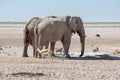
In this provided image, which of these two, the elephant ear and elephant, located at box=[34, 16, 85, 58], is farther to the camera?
the elephant ear

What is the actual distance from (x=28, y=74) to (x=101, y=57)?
11450mm

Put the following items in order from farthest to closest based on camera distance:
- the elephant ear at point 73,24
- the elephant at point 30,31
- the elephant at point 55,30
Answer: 1. the elephant ear at point 73,24
2. the elephant at point 30,31
3. the elephant at point 55,30

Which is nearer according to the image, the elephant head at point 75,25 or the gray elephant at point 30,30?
the gray elephant at point 30,30

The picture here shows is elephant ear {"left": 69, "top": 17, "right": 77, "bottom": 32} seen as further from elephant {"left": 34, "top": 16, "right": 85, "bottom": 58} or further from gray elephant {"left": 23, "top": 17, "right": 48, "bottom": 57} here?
gray elephant {"left": 23, "top": 17, "right": 48, "bottom": 57}

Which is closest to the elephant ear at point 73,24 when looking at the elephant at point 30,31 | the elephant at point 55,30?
the elephant at point 55,30

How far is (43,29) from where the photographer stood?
29.9 m

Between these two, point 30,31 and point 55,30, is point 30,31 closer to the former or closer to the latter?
point 30,31

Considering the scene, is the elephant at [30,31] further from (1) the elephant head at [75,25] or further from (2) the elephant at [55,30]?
(1) the elephant head at [75,25]

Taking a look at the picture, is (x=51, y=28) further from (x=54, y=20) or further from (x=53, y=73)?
(x=53, y=73)

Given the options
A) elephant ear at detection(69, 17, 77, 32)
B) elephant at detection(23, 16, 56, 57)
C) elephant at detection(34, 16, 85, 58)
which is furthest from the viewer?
elephant ear at detection(69, 17, 77, 32)

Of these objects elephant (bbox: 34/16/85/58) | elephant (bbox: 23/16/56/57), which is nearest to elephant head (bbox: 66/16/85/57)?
elephant (bbox: 34/16/85/58)

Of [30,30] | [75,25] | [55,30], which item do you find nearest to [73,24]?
[75,25]

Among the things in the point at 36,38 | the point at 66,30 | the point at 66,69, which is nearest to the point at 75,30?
the point at 66,30

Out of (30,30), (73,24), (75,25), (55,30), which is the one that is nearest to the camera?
(55,30)
